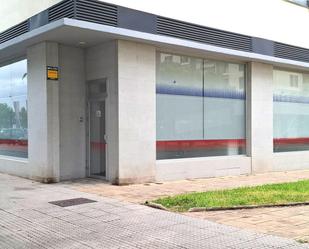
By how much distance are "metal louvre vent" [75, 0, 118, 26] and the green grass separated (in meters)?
4.84

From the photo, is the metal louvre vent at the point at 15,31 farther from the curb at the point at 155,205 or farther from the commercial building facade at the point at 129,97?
the curb at the point at 155,205

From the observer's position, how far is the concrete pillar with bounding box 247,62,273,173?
15.8 metres

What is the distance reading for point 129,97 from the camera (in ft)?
40.3

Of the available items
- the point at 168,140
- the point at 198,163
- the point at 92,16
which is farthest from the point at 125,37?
the point at 198,163

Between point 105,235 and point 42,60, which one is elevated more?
point 42,60

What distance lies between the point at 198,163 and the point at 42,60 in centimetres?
573

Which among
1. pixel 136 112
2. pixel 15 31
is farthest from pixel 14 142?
pixel 136 112

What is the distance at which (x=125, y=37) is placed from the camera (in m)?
11.9

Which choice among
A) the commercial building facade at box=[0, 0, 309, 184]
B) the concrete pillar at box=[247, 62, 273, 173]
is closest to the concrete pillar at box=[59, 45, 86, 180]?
the commercial building facade at box=[0, 0, 309, 184]

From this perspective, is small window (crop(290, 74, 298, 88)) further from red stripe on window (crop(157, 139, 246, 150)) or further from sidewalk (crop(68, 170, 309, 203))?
sidewalk (crop(68, 170, 309, 203))

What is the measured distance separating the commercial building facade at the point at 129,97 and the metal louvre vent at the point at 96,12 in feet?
0.09

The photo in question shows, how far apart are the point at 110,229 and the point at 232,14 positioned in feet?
32.9

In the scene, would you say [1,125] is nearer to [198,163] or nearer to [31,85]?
[31,85]

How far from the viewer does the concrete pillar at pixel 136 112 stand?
12.1 metres
